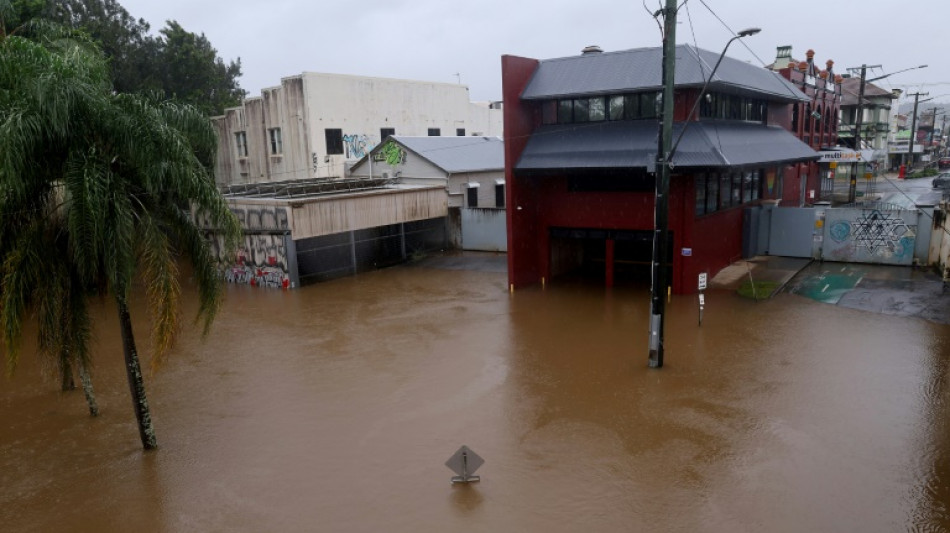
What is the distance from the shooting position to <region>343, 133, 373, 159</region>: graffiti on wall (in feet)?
137

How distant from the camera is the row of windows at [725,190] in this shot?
22672 mm

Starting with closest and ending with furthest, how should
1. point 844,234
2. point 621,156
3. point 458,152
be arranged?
point 621,156
point 844,234
point 458,152

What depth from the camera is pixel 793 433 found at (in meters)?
11.6

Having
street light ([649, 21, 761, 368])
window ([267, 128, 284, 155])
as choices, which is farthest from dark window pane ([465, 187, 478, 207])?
street light ([649, 21, 761, 368])

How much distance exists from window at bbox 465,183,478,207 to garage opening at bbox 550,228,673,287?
8157mm

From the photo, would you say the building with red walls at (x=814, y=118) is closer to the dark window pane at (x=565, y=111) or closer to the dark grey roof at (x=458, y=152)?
the dark window pane at (x=565, y=111)

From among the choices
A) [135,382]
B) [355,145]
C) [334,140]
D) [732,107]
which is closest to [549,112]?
[732,107]

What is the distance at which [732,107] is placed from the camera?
982 inches

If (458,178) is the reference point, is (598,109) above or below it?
above

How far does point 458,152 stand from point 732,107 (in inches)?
605

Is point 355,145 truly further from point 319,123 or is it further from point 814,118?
point 814,118

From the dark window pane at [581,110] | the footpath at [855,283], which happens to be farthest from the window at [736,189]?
the dark window pane at [581,110]

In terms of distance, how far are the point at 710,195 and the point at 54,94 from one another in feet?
67.9

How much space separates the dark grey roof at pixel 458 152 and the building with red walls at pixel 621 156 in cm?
836
